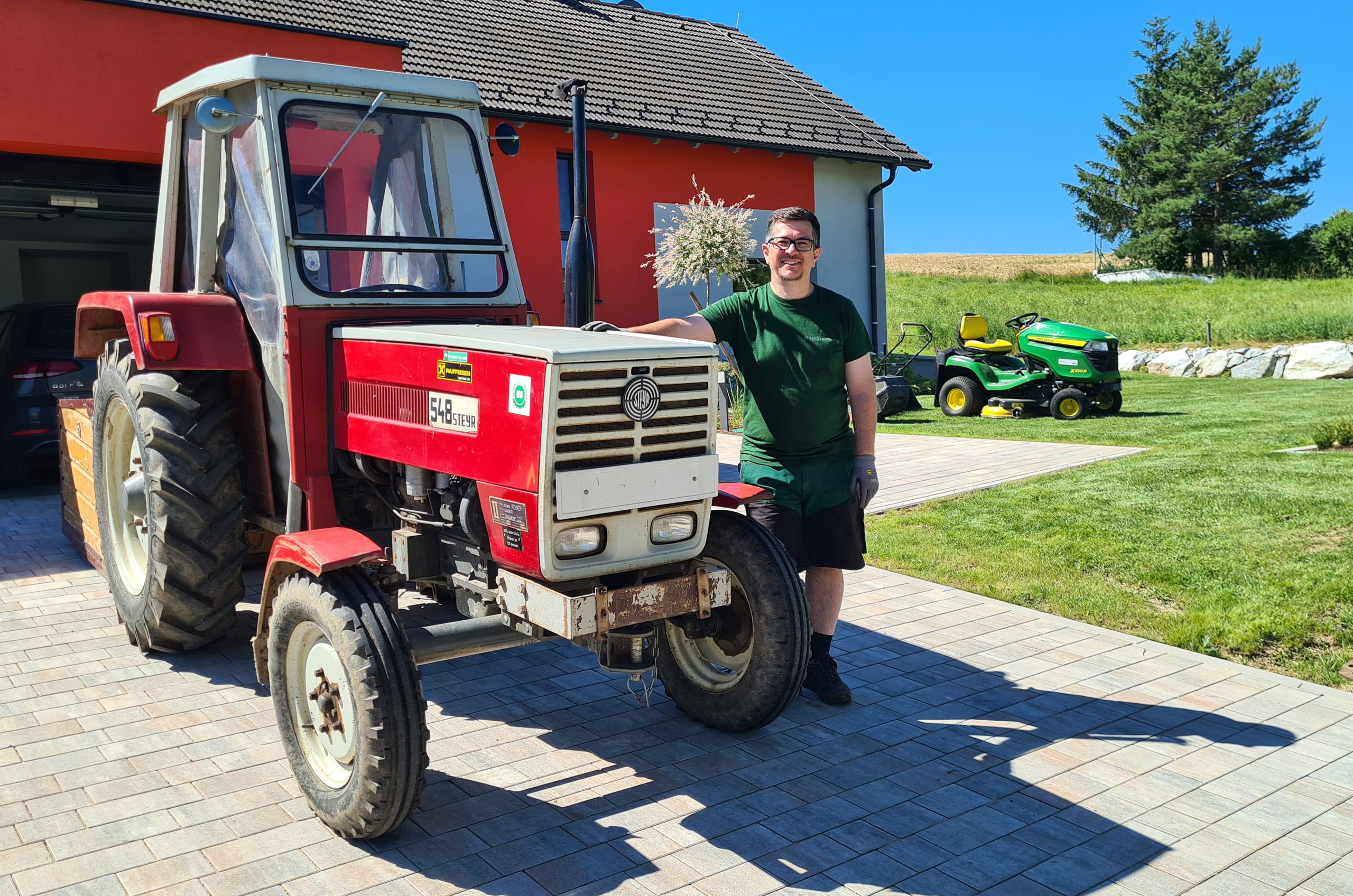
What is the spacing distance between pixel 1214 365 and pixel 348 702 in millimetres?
24628

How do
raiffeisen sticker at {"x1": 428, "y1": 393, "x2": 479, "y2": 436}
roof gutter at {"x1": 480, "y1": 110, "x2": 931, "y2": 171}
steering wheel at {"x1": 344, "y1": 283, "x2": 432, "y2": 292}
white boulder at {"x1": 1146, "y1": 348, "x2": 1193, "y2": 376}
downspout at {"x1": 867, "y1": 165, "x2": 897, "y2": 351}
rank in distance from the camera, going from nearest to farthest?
raiffeisen sticker at {"x1": 428, "y1": 393, "x2": 479, "y2": 436}
steering wheel at {"x1": 344, "y1": 283, "x2": 432, "y2": 292}
roof gutter at {"x1": 480, "y1": 110, "x2": 931, "y2": 171}
downspout at {"x1": 867, "y1": 165, "x2": 897, "y2": 351}
white boulder at {"x1": 1146, "y1": 348, "x2": 1193, "y2": 376}

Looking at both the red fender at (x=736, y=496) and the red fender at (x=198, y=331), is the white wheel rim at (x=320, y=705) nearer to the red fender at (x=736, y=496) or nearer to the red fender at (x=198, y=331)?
the red fender at (x=198, y=331)

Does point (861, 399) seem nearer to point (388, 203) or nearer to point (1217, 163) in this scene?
point (388, 203)

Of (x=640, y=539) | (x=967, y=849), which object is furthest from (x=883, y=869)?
(x=640, y=539)

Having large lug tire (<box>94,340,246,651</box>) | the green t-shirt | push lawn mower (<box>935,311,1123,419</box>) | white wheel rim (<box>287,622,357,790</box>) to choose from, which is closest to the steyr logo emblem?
the green t-shirt

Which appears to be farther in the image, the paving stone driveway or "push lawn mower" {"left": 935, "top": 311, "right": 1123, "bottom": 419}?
"push lawn mower" {"left": 935, "top": 311, "right": 1123, "bottom": 419}

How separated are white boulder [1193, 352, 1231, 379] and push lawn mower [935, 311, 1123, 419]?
9.96 meters

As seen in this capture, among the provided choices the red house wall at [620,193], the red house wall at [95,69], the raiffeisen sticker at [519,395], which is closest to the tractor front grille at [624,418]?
the raiffeisen sticker at [519,395]

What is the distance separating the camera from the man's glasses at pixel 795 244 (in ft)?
14.5

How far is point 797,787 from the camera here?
151 inches

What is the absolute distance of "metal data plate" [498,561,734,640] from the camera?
3.35 meters

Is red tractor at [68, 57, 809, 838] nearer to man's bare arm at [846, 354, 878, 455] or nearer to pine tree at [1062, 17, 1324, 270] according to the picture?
man's bare arm at [846, 354, 878, 455]

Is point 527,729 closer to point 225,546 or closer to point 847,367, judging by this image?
point 225,546

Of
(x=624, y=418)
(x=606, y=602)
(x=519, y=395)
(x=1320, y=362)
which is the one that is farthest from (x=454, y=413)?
(x=1320, y=362)
